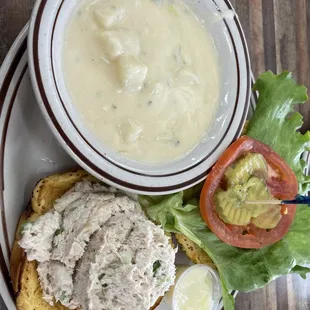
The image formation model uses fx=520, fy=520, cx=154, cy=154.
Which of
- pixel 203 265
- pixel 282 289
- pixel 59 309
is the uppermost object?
pixel 59 309

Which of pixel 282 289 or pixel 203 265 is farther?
pixel 282 289

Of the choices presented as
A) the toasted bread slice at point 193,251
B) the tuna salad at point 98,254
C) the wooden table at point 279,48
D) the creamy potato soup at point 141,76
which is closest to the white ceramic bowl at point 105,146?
the creamy potato soup at point 141,76

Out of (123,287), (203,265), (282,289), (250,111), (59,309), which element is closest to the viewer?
(123,287)

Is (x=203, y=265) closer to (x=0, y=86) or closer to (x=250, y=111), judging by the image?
(x=250, y=111)

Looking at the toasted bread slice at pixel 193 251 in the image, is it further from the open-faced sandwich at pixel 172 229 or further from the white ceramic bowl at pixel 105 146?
the white ceramic bowl at pixel 105 146

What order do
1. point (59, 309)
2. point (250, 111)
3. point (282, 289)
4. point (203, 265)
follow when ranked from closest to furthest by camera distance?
point (59, 309)
point (203, 265)
point (250, 111)
point (282, 289)

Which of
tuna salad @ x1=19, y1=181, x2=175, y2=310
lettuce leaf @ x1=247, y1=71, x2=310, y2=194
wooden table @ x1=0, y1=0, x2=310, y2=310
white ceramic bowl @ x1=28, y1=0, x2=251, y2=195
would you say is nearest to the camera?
white ceramic bowl @ x1=28, y1=0, x2=251, y2=195

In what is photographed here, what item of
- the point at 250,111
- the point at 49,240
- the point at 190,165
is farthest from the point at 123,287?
the point at 250,111

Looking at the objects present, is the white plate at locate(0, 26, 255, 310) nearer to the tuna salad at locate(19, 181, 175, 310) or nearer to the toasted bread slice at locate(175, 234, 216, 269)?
the tuna salad at locate(19, 181, 175, 310)

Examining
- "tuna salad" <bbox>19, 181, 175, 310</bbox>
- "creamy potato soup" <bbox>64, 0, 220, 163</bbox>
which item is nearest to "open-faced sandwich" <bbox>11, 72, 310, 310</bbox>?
"tuna salad" <bbox>19, 181, 175, 310</bbox>
